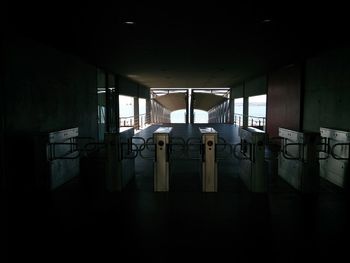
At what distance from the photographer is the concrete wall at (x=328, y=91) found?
506 centimetres

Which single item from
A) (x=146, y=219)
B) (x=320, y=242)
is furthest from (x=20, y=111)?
(x=320, y=242)

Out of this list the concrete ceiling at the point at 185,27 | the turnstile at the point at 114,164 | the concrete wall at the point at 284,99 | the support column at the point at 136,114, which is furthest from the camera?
the support column at the point at 136,114

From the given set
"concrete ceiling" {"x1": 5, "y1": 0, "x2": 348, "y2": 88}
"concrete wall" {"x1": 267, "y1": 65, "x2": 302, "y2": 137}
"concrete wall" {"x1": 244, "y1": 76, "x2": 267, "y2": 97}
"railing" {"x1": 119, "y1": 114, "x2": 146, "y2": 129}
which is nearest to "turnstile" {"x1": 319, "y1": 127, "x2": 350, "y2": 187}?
"concrete ceiling" {"x1": 5, "y1": 0, "x2": 348, "y2": 88}

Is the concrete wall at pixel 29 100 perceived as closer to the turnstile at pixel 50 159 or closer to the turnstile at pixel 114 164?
the turnstile at pixel 50 159

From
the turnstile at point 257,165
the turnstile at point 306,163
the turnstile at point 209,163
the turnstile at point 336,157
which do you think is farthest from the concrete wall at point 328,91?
the turnstile at point 209,163

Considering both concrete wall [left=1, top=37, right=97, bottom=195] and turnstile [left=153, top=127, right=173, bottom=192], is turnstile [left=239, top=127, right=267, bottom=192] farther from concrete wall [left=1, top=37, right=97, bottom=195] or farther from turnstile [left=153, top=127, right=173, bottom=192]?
concrete wall [left=1, top=37, right=97, bottom=195]

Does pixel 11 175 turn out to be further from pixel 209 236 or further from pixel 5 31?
pixel 209 236

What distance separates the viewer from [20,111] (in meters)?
4.59

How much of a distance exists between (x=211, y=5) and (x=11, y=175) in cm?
368

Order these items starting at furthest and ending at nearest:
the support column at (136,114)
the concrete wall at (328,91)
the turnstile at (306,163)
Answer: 1. the support column at (136,114)
2. the concrete wall at (328,91)
3. the turnstile at (306,163)

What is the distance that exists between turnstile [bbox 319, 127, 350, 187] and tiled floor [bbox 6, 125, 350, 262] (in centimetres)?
24

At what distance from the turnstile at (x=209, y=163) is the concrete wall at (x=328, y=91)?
7.48ft

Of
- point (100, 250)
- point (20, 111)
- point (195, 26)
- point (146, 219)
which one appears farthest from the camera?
point (20, 111)

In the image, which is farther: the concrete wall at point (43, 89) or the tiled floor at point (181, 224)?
the concrete wall at point (43, 89)
